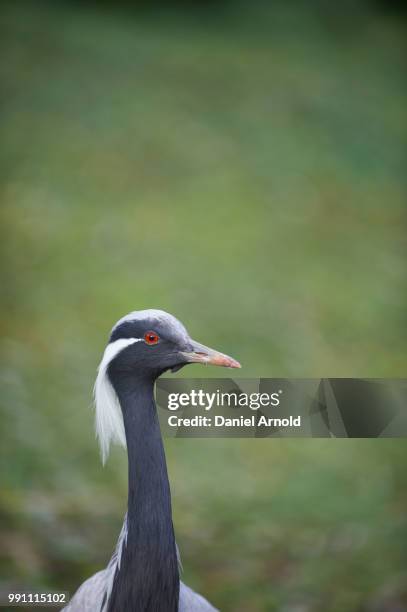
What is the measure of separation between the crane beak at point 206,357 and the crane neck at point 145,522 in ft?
0.44

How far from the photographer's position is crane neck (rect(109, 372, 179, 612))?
1.77 meters

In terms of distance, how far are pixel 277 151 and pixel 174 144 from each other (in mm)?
436

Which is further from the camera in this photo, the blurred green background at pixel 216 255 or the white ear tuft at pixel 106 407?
the blurred green background at pixel 216 255

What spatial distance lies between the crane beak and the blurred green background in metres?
0.93

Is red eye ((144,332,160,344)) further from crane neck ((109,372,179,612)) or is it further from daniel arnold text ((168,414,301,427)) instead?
daniel arnold text ((168,414,301,427))

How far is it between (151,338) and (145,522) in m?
0.43

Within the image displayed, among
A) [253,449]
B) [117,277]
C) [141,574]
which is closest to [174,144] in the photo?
[117,277]

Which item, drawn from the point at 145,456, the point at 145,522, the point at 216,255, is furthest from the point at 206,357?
the point at 216,255

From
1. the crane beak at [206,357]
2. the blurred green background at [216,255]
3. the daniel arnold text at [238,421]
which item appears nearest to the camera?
the crane beak at [206,357]

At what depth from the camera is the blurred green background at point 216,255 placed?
2.59m

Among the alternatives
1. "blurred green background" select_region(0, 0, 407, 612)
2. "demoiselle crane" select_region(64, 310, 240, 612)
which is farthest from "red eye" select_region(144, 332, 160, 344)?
"blurred green background" select_region(0, 0, 407, 612)

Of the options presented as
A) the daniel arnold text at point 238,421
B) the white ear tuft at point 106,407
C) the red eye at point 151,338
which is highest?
the daniel arnold text at point 238,421

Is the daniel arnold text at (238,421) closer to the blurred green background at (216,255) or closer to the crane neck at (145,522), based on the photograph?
the blurred green background at (216,255)

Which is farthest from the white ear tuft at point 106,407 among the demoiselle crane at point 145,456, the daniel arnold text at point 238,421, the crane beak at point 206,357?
the daniel arnold text at point 238,421
